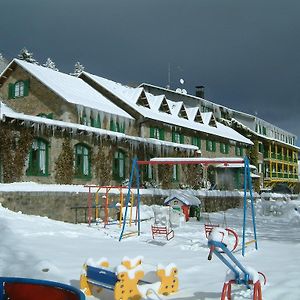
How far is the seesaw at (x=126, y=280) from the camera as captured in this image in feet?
22.4

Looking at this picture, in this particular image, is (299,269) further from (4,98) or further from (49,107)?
(4,98)

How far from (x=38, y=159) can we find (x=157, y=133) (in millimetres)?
13715

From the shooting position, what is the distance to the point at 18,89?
29.8m

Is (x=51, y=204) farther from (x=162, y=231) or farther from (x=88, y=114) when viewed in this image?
(x=88, y=114)

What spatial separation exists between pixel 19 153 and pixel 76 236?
8.03m

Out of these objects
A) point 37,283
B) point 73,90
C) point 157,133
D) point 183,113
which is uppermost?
point 183,113

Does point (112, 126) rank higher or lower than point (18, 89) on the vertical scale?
lower

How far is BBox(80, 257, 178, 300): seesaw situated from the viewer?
6.82 meters

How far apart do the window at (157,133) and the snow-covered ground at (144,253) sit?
1538cm

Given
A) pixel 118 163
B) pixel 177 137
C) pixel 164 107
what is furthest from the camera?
pixel 164 107

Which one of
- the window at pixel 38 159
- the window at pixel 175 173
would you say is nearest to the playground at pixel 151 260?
the window at pixel 38 159

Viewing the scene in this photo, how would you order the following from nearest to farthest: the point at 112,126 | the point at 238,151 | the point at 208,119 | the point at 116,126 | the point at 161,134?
the point at 112,126 < the point at 116,126 < the point at 161,134 < the point at 208,119 < the point at 238,151

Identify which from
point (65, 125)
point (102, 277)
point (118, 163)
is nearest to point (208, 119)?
point (118, 163)

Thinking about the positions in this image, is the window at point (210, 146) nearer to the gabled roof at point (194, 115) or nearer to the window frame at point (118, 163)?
the gabled roof at point (194, 115)
